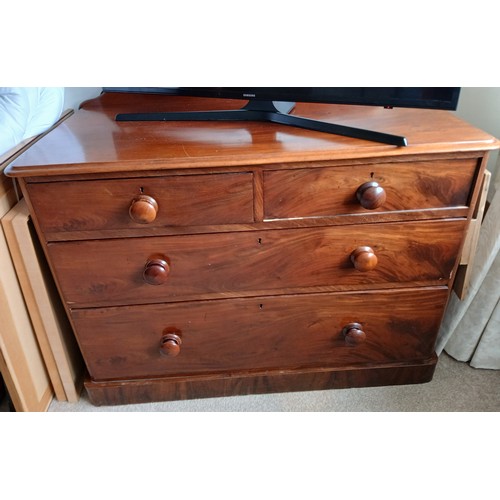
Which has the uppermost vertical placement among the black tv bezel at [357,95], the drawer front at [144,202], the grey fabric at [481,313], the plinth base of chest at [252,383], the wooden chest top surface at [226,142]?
the black tv bezel at [357,95]

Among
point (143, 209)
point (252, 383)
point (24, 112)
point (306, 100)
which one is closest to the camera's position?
point (143, 209)

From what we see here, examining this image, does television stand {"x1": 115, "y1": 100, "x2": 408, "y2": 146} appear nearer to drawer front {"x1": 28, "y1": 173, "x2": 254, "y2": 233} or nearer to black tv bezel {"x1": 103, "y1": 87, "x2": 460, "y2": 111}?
black tv bezel {"x1": 103, "y1": 87, "x2": 460, "y2": 111}

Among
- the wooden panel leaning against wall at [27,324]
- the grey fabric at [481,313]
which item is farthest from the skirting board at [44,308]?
the grey fabric at [481,313]

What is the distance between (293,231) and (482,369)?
829 millimetres

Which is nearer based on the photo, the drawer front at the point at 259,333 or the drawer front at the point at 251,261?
the drawer front at the point at 251,261

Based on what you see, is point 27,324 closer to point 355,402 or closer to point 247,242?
point 247,242

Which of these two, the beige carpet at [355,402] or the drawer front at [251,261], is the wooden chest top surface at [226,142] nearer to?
the drawer front at [251,261]

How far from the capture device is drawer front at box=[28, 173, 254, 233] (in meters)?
0.90

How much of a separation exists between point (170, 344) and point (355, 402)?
0.56 metres

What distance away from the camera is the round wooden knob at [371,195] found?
0.91 metres

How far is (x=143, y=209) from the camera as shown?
2.89 feet

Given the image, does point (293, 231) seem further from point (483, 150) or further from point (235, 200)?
point (483, 150)

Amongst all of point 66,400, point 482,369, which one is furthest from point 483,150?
point 66,400

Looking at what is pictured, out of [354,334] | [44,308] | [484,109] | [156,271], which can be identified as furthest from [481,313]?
[44,308]
